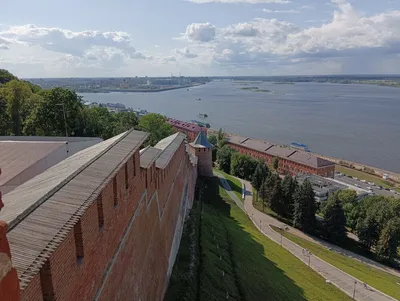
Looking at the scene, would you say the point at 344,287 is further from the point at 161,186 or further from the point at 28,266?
the point at 28,266

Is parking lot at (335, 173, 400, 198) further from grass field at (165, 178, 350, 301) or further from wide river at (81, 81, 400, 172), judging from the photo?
grass field at (165, 178, 350, 301)

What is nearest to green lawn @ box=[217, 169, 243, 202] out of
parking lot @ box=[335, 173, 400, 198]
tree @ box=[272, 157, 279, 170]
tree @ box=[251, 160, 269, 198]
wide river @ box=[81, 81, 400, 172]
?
tree @ box=[251, 160, 269, 198]

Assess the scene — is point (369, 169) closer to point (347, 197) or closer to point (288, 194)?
point (347, 197)

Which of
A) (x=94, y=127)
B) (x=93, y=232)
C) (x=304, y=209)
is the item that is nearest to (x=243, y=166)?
(x=304, y=209)

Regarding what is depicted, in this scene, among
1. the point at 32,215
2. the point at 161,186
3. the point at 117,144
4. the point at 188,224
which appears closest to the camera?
the point at 32,215

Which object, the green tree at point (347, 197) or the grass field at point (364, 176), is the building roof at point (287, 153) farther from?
the green tree at point (347, 197)

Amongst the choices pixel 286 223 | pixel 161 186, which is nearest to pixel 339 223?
pixel 286 223
